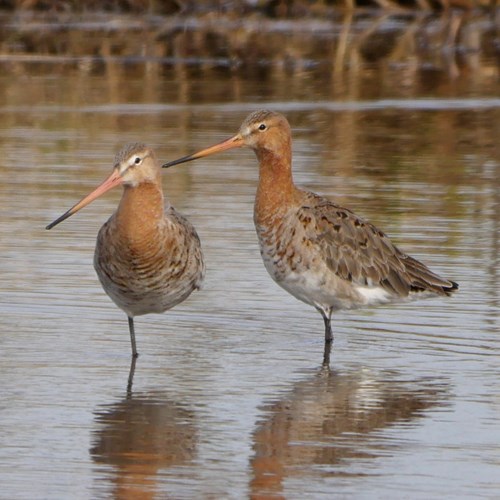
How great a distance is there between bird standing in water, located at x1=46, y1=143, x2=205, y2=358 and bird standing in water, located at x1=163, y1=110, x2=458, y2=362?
0.60 metres

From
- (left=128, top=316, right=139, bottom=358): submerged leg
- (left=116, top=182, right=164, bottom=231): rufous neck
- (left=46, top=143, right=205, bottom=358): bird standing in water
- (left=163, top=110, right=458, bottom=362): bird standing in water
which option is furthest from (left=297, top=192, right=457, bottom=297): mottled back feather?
(left=128, top=316, right=139, bottom=358): submerged leg

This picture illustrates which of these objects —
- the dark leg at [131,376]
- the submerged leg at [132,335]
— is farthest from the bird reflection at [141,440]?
the submerged leg at [132,335]

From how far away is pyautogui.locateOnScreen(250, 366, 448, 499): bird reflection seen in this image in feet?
21.5

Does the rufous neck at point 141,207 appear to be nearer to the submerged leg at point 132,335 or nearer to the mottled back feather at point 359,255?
the submerged leg at point 132,335

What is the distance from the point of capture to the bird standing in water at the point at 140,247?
8438 mm

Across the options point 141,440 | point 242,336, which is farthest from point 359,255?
point 141,440

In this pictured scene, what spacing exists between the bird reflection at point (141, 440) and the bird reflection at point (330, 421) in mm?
336

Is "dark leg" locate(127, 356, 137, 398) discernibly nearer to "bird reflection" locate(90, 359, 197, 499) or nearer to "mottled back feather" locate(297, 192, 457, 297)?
"bird reflection" locate(90, 359, 197, 499)

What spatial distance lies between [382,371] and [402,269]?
3.67 ft

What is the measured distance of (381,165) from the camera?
14.2 metres

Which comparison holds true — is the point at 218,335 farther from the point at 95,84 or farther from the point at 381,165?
the point at 95,84

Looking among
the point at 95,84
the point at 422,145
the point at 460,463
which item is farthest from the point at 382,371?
the point at 95,84

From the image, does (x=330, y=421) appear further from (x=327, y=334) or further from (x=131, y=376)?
(x=327, y=334)

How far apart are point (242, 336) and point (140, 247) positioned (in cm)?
83
